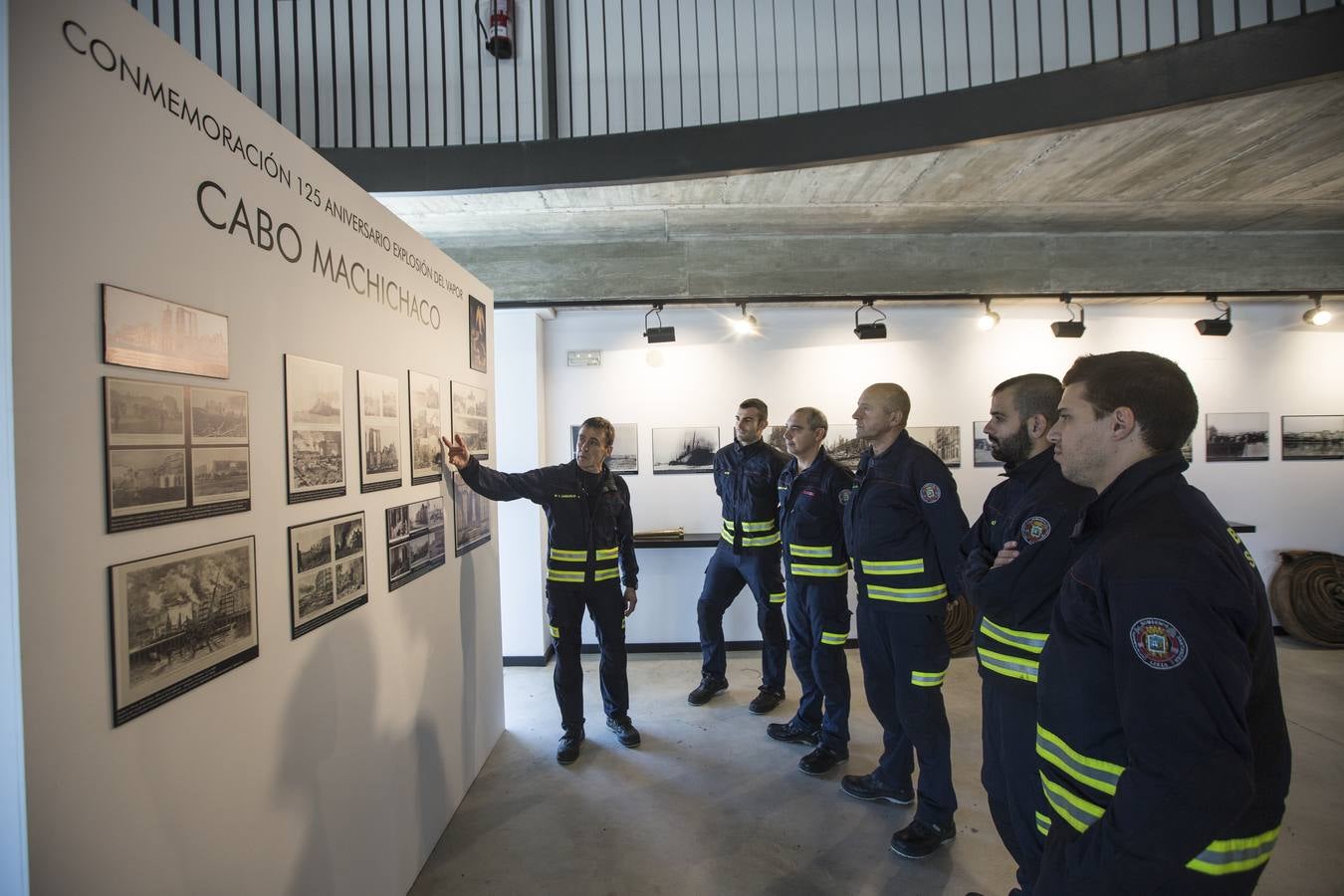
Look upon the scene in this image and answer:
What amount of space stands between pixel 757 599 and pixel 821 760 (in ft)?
3.91

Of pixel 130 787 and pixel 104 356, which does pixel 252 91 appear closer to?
pixel 104 356

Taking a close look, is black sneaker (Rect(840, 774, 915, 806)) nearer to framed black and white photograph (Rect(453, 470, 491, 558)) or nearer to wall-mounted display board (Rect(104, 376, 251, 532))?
framed black and white photograph (Rect(453, 470, 491, 558))

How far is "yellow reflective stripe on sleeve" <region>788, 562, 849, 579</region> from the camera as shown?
3525 millimetres

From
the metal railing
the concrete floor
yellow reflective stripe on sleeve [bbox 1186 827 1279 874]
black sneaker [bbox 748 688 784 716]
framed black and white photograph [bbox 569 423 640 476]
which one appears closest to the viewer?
yellow reflective stripe on sleeve [bbox 1186 827 1279 874]

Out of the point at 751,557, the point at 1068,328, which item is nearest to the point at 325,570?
the point at 751,557

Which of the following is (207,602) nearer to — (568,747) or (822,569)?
(568,747)

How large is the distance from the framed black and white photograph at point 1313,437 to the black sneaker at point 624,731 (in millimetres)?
6750

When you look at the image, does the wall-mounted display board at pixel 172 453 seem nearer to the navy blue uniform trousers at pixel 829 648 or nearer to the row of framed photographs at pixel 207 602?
the row of framed photographs at pixel 207 602

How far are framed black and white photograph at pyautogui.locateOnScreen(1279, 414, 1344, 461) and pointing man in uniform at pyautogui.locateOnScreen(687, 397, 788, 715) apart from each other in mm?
5316

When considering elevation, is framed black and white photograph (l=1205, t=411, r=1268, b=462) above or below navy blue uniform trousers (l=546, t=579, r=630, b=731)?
above

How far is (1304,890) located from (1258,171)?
422cm

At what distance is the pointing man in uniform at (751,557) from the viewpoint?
4.33 metres

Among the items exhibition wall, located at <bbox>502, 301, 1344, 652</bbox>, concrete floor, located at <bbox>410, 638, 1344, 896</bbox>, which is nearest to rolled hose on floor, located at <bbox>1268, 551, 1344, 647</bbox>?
exhibition wall, located at <bbox>502, 301, 1344, 652</bbox>

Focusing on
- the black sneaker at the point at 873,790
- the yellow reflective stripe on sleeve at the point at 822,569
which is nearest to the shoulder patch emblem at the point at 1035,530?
the yellow reflective stripe on sleeve at the point at 822,569
